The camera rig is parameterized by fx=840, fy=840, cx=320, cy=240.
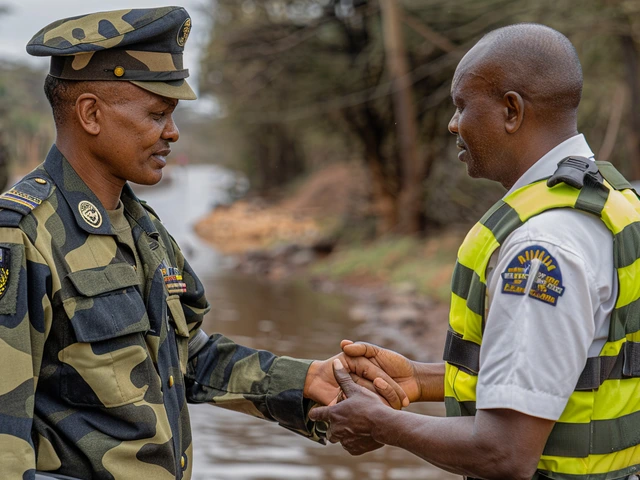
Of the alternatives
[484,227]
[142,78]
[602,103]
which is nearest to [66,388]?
[142,78]

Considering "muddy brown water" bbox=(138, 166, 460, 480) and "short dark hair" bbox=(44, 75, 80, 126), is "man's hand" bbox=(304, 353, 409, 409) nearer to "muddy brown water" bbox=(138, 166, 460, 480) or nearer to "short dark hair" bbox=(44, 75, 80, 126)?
"short dark hair" bbox=(44, 75, 80, 126)

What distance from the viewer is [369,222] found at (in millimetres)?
18547

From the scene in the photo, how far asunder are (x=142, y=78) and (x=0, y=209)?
24.2 inches

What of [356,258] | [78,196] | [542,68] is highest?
[356,258]

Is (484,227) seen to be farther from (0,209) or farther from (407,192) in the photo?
(407,192)

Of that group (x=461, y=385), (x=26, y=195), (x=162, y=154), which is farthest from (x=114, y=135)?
(x=461, y=385)

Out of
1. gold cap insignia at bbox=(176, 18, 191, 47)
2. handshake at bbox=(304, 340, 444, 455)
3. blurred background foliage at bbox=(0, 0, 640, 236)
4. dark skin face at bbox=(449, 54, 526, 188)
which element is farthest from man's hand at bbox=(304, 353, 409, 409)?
blurred background foliage at bbox=(0, 0, 640, 236)

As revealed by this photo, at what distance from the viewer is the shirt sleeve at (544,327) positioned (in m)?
1.97

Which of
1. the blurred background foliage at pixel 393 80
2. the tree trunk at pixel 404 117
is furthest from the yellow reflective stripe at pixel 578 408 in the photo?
the tree trunk at pixel 404 117

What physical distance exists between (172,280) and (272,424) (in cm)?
401

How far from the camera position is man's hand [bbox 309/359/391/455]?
2.55 metres

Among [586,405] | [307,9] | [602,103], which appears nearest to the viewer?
[586,405]

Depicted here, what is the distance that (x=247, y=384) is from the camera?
3.17m

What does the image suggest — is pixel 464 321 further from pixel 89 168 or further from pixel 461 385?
pixel 89 168
